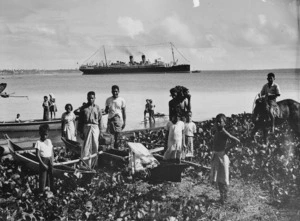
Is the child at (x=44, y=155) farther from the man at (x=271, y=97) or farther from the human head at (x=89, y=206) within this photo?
the man at (x=271, y=97)

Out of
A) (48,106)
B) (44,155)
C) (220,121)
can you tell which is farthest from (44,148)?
(48,106)

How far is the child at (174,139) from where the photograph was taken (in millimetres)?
6270

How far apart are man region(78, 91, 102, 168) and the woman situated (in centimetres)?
58

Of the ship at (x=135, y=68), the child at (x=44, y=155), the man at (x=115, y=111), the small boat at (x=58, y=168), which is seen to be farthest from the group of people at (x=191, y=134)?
the ship at (x=135, y=68)

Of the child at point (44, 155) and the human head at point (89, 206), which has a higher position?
the child at point (44, 155)

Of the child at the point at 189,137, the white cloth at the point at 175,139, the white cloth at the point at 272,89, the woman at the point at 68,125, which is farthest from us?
the white cloth at the point at 272,89

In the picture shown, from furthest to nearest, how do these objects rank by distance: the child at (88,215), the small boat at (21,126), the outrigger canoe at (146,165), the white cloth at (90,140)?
the small boat at (21,126) < the white cloth at (90,140) < the outrigger canoe at (146,165) < the child at (88,215)

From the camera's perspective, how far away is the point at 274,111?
8070 millimetres

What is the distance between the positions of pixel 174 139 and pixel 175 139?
0.02 meters

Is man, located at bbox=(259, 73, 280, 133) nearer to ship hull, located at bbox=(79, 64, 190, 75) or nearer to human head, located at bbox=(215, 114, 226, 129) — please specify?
human head, located at bbox=(215, 114, 226, 129)

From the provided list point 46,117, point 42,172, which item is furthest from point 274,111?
point 46,117

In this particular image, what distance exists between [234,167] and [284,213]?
1509mm

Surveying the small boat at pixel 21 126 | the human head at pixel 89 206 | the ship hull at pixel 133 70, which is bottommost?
the human head at pixel 89 206

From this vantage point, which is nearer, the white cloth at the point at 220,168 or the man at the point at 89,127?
the white cloth at the point at 220,168
